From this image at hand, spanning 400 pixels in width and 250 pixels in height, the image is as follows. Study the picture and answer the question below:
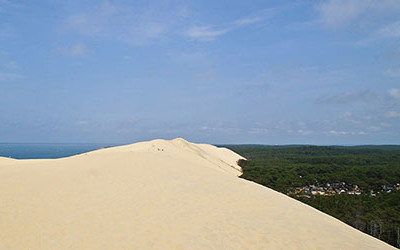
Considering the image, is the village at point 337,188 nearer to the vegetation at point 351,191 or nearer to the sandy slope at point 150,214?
the vegetation at point 351,191

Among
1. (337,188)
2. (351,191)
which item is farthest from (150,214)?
(337,188)

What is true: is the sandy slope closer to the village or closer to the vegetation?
the vegetation

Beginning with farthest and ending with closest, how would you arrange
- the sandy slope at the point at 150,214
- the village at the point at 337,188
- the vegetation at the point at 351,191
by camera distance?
the village at the point at 337,188 → the vegetation at the point at 351,191 → the sandy slope at the point at 150,214

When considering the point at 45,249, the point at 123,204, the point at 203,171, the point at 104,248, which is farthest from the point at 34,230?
the point at 203,171

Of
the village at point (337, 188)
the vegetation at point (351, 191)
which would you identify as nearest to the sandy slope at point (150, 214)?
the vegetation at point (351, 191)

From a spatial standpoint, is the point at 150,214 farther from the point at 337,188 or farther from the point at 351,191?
Answer: the point at 337,188

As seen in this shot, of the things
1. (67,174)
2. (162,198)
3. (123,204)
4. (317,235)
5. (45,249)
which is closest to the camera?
(45,249)

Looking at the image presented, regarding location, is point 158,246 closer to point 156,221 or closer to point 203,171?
point 156,221

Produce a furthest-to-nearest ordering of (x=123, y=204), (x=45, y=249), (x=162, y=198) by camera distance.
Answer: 1. (x=162, y=198)
2. (x=123, y=204)
3. (x=45, y=249)
